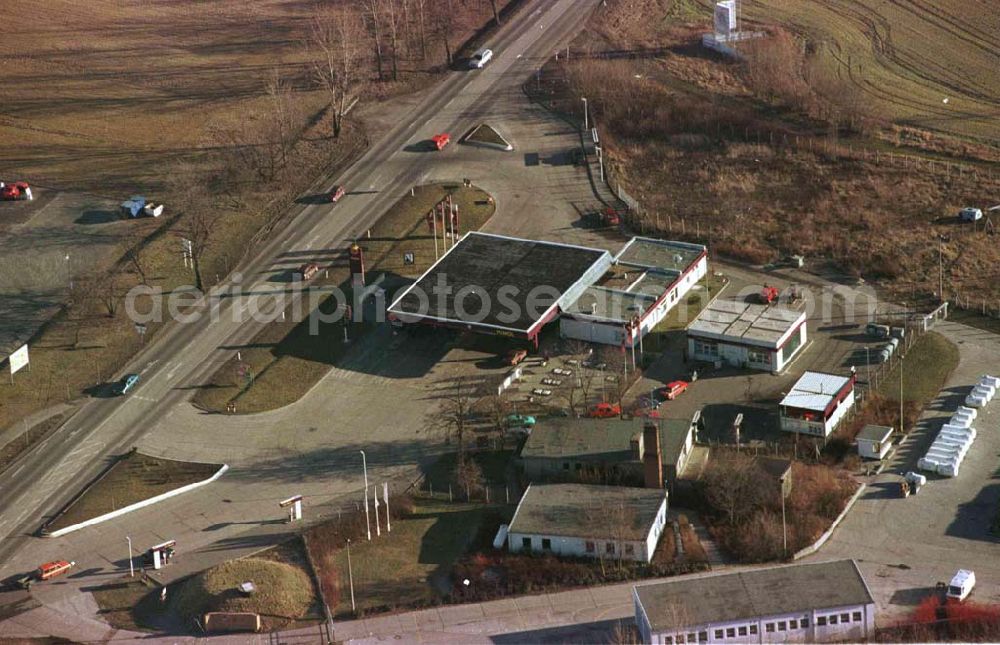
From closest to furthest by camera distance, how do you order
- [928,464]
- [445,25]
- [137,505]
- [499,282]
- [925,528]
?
[925,528] → [928,464] → [137,505] → [499,282] → [445,25]

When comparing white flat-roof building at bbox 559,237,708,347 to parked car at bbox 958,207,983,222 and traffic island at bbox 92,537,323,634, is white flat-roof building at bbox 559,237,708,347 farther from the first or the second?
traffic island at bbox 92,537,323,634

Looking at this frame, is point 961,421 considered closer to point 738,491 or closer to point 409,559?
point 738,491

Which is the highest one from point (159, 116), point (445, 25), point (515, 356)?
point (445, 25)

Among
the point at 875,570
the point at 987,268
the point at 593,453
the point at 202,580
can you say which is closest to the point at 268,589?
the point at 202,580

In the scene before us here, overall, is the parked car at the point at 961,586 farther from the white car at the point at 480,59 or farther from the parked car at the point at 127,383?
the white car at the point at 480,59

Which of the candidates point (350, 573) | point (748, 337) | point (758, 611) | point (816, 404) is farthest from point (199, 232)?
point (758, 611)

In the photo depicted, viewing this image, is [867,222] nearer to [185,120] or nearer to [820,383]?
[820,383]

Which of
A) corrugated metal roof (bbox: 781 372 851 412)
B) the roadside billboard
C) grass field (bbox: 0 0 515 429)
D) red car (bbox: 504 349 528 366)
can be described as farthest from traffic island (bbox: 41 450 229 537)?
corrugated metal roof (bbox: 781 372 851 412)
